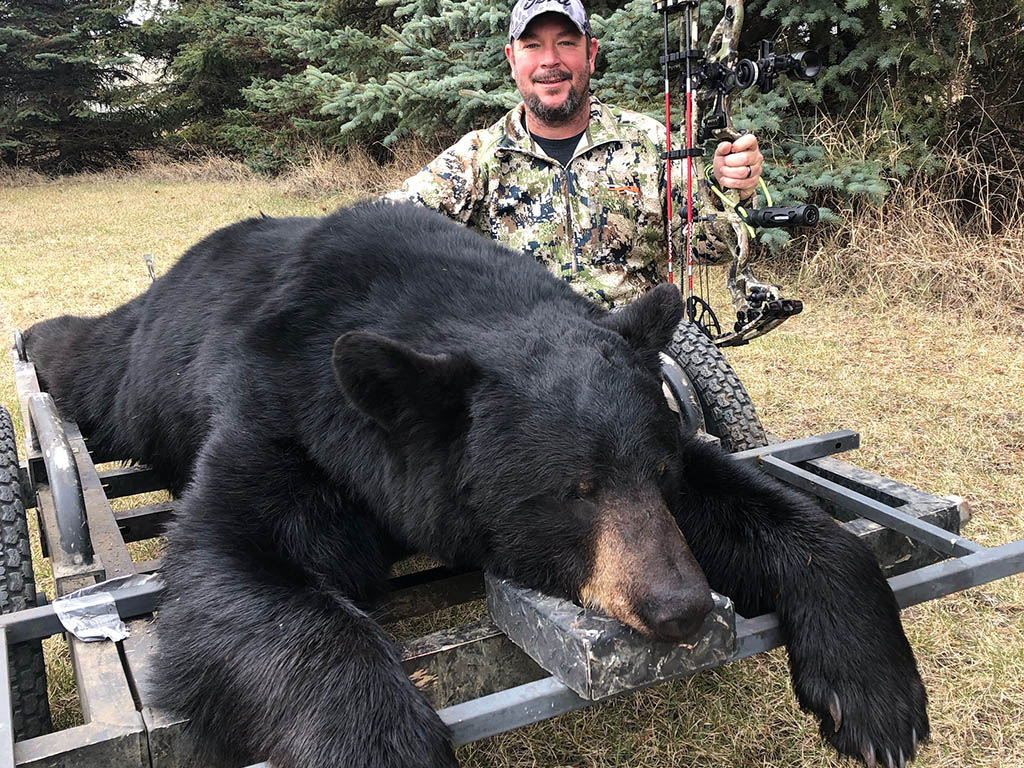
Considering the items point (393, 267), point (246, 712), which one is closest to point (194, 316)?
point (393, 267)

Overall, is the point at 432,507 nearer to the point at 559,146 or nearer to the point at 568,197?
the point at 568,197

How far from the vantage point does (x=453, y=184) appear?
151 inches

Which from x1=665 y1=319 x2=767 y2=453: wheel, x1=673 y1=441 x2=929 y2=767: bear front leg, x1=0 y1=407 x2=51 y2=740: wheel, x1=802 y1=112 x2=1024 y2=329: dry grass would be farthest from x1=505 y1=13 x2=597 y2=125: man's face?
x1=802 y1=112 x2=1024 y2=329: dry grass

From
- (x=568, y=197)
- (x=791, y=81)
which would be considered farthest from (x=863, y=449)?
(x=791, y=81)

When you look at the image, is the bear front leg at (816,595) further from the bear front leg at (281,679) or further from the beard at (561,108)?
the beard at (561,108)

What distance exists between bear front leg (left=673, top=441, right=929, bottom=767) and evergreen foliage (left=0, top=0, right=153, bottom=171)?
68.3 ft

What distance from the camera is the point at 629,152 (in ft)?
13.0

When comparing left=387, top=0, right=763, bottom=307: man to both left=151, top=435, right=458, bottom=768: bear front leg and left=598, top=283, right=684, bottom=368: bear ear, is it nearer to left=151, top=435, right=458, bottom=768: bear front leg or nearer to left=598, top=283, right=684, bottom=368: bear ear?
left=598, top=283, right=684, bottom=368: bear ear

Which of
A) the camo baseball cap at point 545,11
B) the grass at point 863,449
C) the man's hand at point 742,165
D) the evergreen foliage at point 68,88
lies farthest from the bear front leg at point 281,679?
the evergreen foliage at point 68,88

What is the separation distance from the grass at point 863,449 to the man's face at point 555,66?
1.99m

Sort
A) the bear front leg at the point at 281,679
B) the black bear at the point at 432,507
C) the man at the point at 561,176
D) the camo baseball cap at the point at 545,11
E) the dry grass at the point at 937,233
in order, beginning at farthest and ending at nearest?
the dry grass at the point at 937,233 < the man at the point at 561,176 < the camo baseball cap at the point at 545,11 < the black bear at the point at 432,507 < the bear front leg at the point at 281,679

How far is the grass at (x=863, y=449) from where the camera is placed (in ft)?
7.28

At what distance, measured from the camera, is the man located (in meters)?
3.82

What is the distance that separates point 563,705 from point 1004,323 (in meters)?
5.48
